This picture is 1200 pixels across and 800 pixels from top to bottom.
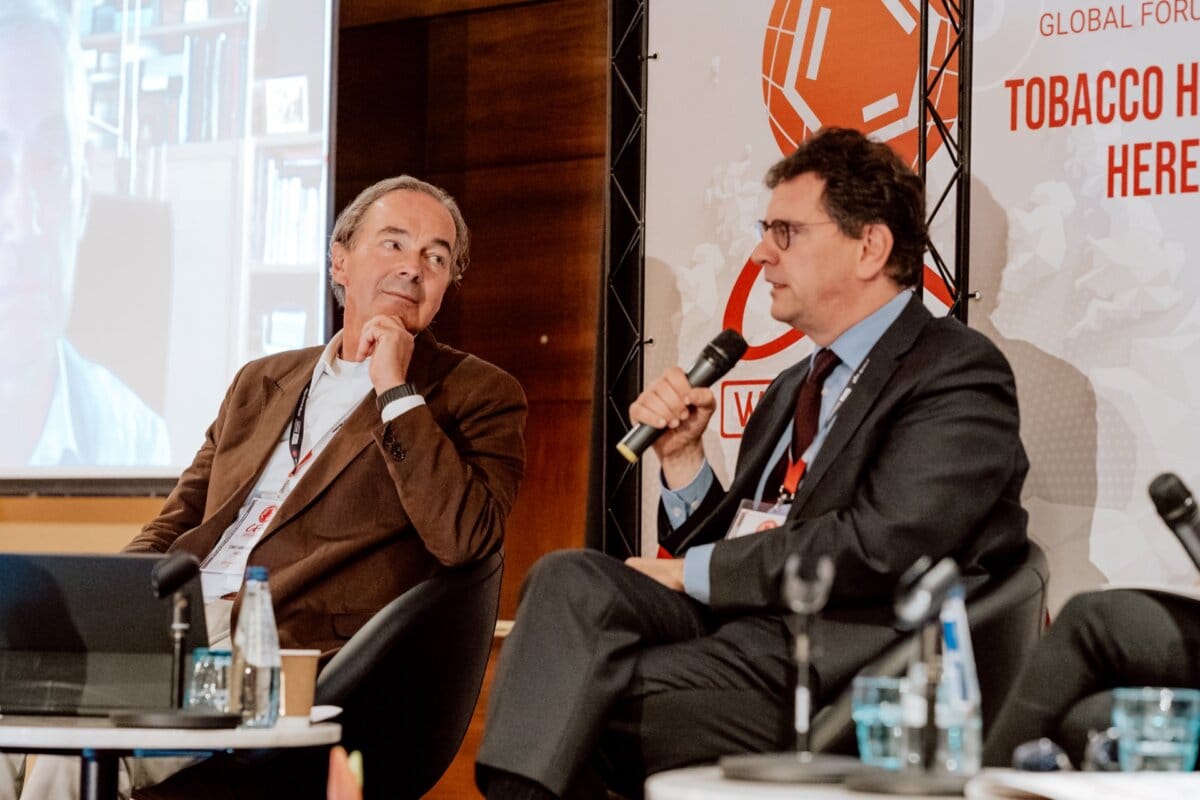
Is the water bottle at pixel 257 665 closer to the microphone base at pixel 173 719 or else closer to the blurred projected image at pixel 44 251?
the microphone base at pixel 173 719

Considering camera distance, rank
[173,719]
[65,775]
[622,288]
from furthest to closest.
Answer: [622,288] < [65,775] < [173,719]

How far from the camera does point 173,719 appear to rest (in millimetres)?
2109

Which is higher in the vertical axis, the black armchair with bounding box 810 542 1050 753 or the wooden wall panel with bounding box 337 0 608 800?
the wooden wall panel with bounding box 337 0 608 800

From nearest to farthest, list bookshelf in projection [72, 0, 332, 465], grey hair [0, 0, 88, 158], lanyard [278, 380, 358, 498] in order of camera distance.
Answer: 1. lanyard [278, 380, 358, 498]
2. bookshelf in projection [72, 0, 332, 465]
3. grey hair [0, 0, 88, 158]

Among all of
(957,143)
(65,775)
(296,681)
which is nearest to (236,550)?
(65,775)

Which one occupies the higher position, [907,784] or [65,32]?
[65,32]

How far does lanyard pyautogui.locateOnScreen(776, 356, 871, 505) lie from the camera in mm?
2611

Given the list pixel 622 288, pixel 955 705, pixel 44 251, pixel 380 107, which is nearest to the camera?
pixel 955 705

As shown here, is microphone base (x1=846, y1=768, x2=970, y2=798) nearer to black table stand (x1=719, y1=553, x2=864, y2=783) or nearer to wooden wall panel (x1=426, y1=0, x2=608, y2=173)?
black table stand (x1=719, y1=553, x2=864, y2=783)

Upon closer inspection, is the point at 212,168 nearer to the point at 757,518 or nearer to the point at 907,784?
the point at 757,518

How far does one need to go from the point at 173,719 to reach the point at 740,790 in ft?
2.97

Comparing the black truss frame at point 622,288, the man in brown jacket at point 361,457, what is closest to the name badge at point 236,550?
the man in brown jacket at point 361,457

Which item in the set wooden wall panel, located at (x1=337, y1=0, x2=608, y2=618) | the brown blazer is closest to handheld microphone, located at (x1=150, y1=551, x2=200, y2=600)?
the brown blazer

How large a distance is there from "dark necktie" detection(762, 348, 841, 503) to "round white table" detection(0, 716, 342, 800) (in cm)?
98
